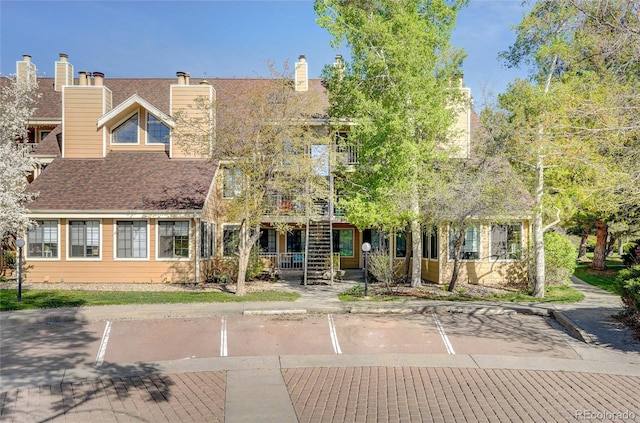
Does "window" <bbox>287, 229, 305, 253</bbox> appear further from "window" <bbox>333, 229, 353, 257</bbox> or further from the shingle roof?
the shingle roof

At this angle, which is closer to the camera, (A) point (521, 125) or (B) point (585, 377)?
(B) point (585, 377)

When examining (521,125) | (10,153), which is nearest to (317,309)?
(521,125)

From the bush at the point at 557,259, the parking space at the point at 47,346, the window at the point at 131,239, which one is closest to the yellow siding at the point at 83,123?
the window at the point at 131,239

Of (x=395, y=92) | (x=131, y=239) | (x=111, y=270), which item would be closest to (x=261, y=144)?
(x=395, y=92)

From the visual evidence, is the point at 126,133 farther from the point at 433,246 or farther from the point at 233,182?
the point at 433,246

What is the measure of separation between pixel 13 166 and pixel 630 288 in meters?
20.3

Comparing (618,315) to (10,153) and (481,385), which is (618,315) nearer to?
(481,385)

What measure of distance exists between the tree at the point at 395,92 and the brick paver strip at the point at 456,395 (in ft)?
29.4

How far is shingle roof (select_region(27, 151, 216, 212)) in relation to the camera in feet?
67.4

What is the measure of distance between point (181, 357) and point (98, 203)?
40.7 ft

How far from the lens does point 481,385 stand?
8461 mm

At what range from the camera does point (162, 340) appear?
11242mm

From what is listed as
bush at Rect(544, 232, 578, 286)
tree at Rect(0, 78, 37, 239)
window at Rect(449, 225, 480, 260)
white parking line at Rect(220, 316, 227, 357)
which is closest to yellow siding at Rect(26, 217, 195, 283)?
tree at Rect(0, 78, 37, 239)

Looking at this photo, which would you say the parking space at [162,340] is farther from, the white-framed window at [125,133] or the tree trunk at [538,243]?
the white-framed window at [125,133]
